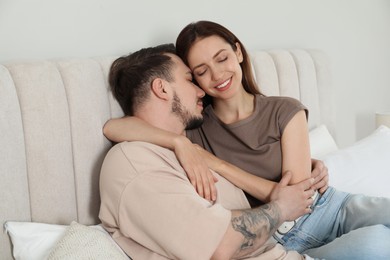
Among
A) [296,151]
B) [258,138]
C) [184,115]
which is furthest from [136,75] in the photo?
[296,151]

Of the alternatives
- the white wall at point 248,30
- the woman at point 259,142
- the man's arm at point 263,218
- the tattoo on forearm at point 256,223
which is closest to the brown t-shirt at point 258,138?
the woman at point 259,142

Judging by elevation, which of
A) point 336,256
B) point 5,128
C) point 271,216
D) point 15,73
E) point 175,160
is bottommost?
point 336,256

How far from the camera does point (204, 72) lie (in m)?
1.72

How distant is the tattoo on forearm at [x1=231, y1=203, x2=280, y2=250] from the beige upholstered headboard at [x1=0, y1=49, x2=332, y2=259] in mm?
484

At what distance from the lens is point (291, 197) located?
1580mm

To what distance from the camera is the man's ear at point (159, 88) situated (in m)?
1.60

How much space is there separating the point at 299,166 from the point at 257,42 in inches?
38.0

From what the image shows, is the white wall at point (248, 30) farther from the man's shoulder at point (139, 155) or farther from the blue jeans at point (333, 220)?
the blue jeans at point (333, 220)

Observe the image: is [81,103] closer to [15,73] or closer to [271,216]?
[15,73]

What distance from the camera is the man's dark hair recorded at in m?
1.63

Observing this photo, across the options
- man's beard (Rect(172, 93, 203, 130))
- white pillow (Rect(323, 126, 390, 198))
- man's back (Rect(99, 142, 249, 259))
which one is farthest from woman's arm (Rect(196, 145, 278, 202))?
white pillow (Rect(323, 126, 390, 198))

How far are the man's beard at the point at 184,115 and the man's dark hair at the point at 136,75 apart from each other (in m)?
0.07

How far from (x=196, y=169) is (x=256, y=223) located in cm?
22

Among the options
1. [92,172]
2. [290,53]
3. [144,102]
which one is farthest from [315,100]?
[92,172]
